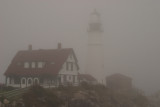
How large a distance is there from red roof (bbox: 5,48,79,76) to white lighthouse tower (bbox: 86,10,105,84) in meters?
8.83

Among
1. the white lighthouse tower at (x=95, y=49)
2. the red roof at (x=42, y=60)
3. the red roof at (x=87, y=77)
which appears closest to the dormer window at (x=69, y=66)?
the red roof at (x=42, y=60)

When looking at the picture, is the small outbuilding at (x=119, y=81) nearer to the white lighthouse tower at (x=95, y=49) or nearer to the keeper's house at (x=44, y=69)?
the white lighthouse tower at (x=95, y=49)

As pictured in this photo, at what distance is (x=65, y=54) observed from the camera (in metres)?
46.2

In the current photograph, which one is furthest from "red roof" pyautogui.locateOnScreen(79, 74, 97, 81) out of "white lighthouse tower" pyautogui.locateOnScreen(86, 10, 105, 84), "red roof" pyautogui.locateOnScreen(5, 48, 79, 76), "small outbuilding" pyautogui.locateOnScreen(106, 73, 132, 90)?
"small outbuilding" pyautogui.locateOnScreen(106, 73, 132, 90)

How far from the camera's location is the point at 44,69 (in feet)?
148

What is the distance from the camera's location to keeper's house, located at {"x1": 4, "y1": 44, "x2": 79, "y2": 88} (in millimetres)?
44281

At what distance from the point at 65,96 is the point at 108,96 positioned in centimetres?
889

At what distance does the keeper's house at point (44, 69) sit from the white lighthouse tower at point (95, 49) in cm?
741

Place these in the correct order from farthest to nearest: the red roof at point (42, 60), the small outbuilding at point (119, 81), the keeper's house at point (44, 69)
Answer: the small outbuilding at point (119, 81) < the red roof at point (42, 60) < the keeper's house at point (44, 69)

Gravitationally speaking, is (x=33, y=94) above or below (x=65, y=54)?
below

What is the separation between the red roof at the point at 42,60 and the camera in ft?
147

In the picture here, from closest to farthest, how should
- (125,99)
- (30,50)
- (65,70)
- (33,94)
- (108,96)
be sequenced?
(33,94) → (108,96) → (125,99) → (65,70) → (30,50)

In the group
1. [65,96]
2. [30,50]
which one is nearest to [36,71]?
[30,50]

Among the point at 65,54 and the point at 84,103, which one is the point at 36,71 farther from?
the point at 84,103
